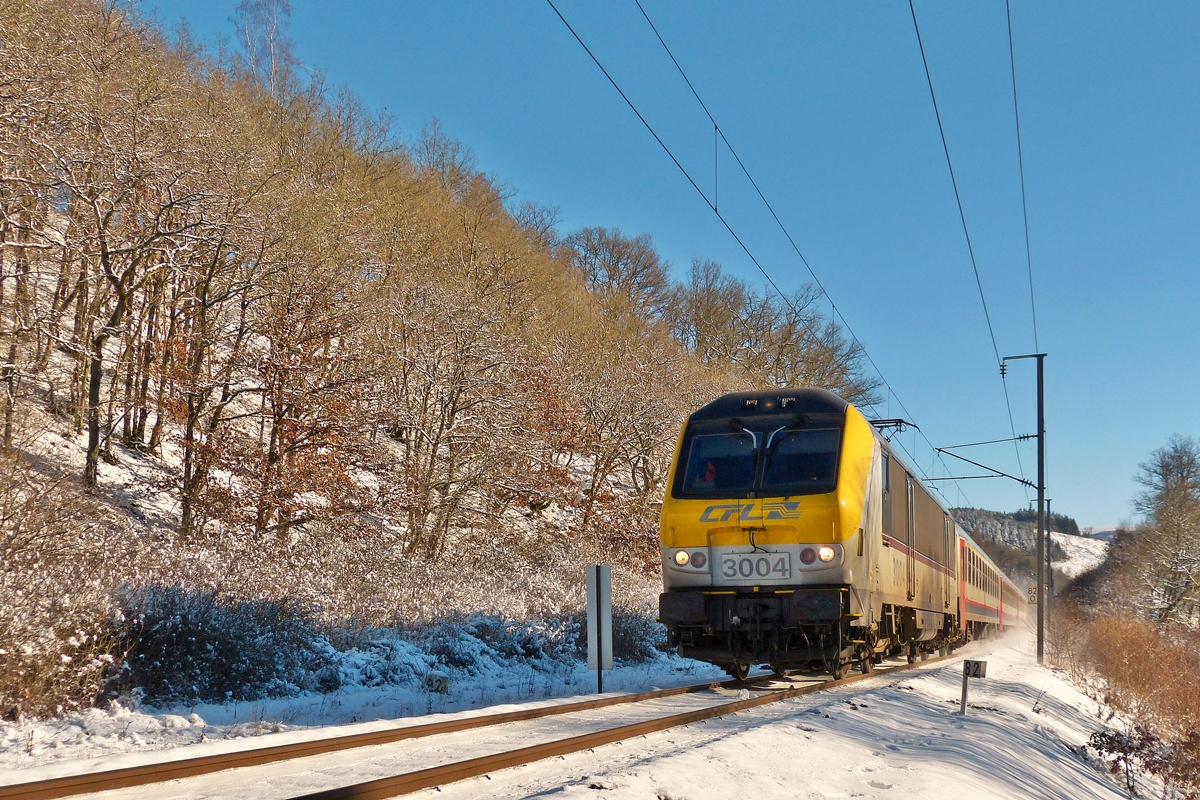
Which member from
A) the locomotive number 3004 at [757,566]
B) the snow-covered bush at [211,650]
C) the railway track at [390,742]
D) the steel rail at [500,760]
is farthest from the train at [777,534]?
the snow-covered bush at [211,650]

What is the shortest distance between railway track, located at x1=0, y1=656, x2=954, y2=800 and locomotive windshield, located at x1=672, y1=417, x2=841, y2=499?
2.57m

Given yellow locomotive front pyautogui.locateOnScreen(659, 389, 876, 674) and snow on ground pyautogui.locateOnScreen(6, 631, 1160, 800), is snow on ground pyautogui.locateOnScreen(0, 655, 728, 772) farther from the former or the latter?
yellow locomotive front pyautogui.locateOnScreen(659, 389, 876, 674)

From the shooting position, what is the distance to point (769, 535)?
11.1 meters

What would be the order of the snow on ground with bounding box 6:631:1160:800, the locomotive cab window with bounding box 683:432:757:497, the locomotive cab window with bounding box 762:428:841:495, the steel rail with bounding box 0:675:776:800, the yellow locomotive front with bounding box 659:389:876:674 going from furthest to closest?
the locomotive cab window with bounding box 683:432:757:497 → the locomotive cab window with bounding box 762:428:841:495 → the yellow locomotive front with bounding box 659:389:876:674 → the snow on ground with bounding box 6:631:1160:800 → the steel rail with bounding box 0:675:776:800

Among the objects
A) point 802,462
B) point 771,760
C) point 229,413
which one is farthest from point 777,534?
point 229,413

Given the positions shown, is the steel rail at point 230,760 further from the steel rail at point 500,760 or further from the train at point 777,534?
the train at point 777,534

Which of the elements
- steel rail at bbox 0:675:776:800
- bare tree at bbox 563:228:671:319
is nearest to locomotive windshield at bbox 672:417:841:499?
steel rail at bbox 0:675:776:800

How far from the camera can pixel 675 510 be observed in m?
11.5

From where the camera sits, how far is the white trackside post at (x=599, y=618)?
39.5 feet

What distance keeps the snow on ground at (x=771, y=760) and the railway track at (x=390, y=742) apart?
0.27ft

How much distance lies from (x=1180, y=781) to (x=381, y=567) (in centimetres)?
1242

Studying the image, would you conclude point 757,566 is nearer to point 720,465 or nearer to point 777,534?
point 777,534

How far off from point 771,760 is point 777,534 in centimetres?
436

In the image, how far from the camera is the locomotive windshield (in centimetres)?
1123
